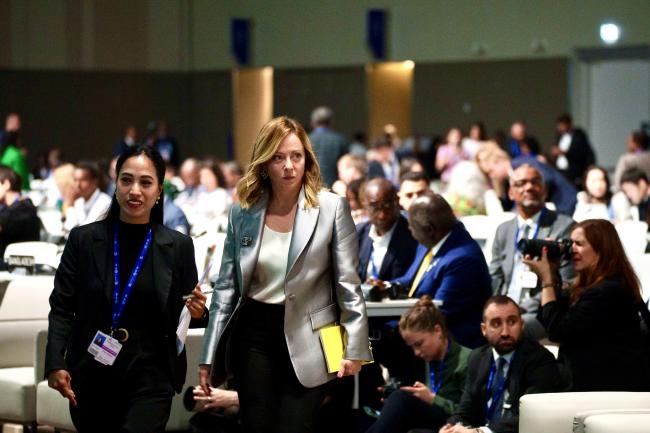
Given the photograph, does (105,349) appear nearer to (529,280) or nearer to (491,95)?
(529,280)

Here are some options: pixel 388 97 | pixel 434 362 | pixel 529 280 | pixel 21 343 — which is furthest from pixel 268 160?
pixel 388 97

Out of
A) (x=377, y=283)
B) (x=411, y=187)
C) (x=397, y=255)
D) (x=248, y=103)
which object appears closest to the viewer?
(x=377, y=283)

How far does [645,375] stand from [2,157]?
11.6 metres

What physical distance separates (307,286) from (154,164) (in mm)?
659

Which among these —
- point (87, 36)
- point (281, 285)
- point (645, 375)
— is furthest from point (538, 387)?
point (87, 36)

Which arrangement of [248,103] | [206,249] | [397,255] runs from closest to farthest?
[397,255], [206,249], [248,103]

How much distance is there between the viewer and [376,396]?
6.80 metres

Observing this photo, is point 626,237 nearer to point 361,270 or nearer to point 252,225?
point 361,270

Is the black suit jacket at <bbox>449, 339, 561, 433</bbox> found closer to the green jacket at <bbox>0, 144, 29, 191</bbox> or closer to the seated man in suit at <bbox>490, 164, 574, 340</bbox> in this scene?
the seated man in suit at <bbox>490, 164, 574, 340</bbox>

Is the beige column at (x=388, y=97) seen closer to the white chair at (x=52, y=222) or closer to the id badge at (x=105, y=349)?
the white chair at (x=52, y=222)

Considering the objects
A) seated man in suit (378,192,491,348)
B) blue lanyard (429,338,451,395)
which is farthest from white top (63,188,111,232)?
blue lanyard (429,338,451,395)

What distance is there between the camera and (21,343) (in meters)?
6.71

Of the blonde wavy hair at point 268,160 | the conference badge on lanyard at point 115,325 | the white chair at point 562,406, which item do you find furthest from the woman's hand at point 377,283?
the conference badge on lanyard at point 115,325

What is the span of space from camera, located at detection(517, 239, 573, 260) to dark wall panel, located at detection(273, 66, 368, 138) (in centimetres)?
1698
